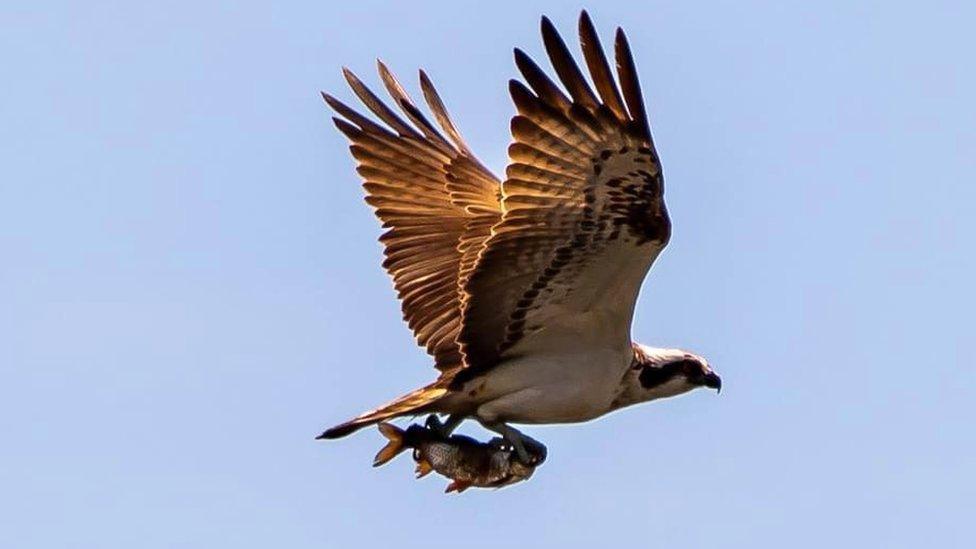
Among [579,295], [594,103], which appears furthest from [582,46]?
[579,295]

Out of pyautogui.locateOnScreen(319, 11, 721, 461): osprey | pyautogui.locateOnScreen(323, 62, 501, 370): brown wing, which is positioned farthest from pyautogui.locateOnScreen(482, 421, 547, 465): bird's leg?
pyautogui.locateOnScreen(323, 62, 501, 370): brown wing

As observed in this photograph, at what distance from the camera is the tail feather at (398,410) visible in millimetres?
13023

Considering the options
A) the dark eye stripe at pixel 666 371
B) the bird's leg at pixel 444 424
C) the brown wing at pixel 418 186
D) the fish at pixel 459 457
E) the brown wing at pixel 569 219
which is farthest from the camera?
the brown wing at pixel 418 186

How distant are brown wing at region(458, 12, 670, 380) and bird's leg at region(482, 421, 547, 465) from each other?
0.42 m

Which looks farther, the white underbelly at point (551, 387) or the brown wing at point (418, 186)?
the brown wing at point (418, 186)

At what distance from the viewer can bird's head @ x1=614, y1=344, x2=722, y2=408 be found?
14.0m

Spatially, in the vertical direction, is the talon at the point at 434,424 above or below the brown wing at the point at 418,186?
below

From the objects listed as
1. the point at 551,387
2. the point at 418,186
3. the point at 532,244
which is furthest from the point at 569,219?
the point at 418,186

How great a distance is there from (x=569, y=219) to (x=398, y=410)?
1411 mm

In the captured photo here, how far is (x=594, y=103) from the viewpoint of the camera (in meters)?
12.5

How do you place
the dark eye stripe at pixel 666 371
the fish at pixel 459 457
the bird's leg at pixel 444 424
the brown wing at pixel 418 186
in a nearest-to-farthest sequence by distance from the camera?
the fish at pixel 459 457 → the bird's leg at pixel 444 424 → the dark eye stripe at pixel 666 371 → the brown wing at pixel 418 186

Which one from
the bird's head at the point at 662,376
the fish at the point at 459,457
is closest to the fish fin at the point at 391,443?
the fish at the point at 459,457

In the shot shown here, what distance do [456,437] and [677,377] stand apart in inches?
59.9

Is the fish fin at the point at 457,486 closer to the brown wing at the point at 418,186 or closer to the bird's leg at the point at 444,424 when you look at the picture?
the bird's leg at the point at 444,424
